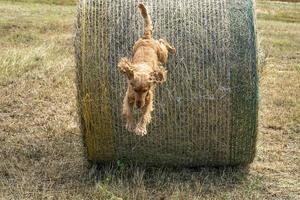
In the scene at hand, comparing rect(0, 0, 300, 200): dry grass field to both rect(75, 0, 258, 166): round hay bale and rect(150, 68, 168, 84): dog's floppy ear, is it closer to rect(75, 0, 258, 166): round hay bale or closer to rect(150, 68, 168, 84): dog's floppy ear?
rect(75, 0, 258, 166): round hay bale

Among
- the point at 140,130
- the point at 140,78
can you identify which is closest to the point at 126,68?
the point at 140,78

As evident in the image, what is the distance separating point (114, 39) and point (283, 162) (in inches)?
114

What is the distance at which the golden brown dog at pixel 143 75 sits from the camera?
5055 millimetres

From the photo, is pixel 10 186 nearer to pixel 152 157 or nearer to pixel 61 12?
pixel 152 157

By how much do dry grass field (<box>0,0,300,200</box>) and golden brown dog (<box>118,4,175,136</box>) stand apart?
5.66 feet

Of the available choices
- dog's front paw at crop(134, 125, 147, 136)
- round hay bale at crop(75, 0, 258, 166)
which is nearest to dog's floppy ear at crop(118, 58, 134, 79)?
dog's front paw at crop(134, 125, 147, 136)

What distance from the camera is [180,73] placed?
729 cm

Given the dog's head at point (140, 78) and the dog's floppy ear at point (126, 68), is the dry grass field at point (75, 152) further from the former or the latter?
the dog's floppy ear at point (126, 68)

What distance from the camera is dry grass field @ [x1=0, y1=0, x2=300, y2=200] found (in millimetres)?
7441

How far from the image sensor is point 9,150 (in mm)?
8594

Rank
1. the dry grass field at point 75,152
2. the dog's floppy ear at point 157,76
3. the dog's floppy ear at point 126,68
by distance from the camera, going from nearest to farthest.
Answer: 1. the dog's floppy ear at point 126,68
2. the dog's floppy ear at point 157,76
3. the dry grass field at point 75,152

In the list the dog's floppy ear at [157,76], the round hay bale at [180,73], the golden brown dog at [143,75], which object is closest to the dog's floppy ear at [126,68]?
the golden brown dog at [143,75]

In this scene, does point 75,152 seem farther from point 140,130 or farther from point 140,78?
point 140,78

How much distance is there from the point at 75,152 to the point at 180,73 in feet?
6.98
